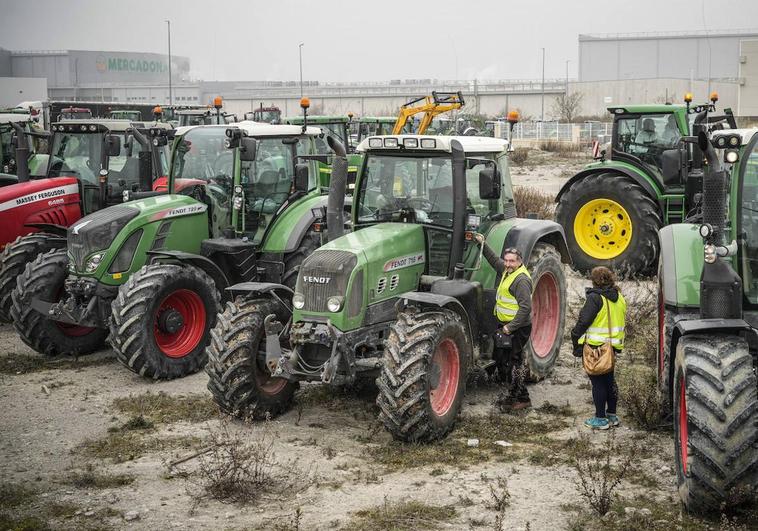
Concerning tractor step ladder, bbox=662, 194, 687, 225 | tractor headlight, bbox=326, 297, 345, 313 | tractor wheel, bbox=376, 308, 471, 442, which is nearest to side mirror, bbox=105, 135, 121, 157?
tractor headlight, bbox=326, 297, 345, 313

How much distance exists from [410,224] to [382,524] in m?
3.43

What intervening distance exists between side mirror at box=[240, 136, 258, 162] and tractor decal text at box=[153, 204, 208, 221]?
2.91ft

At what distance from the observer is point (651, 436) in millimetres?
7957

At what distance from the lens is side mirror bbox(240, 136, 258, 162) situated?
10.8m

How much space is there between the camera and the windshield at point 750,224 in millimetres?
6684

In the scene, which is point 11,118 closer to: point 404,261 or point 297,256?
point 297,256

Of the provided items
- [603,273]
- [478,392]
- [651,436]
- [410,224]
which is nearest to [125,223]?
[410,224]

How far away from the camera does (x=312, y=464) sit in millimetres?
7523

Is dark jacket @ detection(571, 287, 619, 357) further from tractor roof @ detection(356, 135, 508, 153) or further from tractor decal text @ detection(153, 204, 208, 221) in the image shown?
tractor decal text @ detection(153, 204, 208, 221)

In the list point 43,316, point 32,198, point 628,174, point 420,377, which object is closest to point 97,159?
point 32,198

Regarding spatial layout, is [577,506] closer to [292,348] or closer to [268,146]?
[292,348]

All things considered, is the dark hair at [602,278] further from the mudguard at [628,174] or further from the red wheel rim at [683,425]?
the mudguard at [628,174]

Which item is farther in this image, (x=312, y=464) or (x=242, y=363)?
Answer: (x=242, y=363)

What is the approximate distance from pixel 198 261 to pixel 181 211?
70cm
